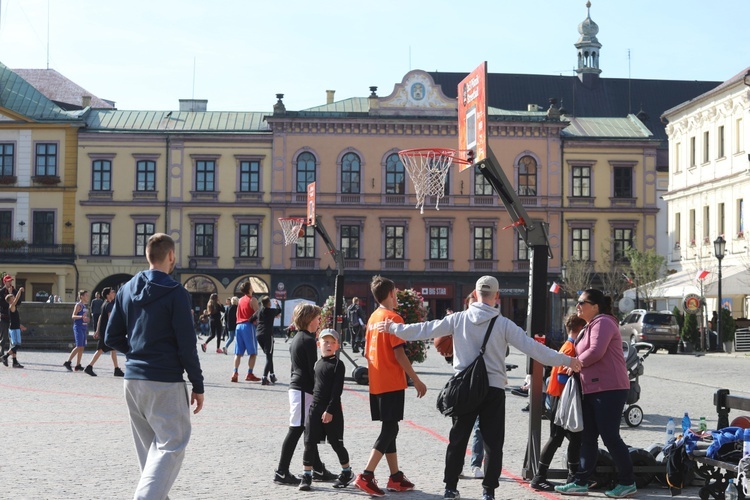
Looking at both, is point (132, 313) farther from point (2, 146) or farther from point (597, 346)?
point (2, 146)

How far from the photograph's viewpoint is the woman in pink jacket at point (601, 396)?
32.5 ft

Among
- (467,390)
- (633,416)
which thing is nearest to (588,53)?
(633,416)

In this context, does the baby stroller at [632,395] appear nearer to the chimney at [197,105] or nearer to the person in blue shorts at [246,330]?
the person in blue shorts at [246,330]

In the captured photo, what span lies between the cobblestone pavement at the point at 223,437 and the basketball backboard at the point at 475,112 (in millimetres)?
3212

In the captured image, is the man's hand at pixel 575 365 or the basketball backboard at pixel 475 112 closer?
the man's hand at pixel 575 365

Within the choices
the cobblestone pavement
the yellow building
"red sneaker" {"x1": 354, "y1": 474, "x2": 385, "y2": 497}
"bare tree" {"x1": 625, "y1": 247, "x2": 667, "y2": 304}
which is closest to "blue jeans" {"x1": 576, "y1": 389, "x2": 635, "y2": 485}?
the cobblestone pavement

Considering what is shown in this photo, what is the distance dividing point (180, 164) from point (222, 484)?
5931 cm

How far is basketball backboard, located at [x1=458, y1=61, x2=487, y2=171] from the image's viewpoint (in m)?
12.0

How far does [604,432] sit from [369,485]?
78.7 inches

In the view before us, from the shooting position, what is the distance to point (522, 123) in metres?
68.6

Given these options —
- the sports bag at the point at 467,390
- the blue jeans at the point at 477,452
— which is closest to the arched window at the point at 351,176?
the blue jeans at the point at 477,452

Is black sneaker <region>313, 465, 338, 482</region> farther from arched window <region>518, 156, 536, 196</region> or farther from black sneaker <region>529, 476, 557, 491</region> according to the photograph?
arched window <region>518, 156, 536, 196</region>

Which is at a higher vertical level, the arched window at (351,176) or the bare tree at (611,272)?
the arched window at (351,176)

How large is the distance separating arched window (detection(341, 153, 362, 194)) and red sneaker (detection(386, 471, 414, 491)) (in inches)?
2293
